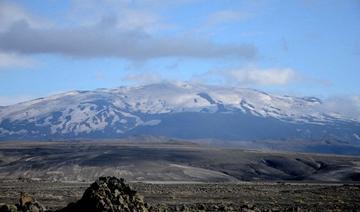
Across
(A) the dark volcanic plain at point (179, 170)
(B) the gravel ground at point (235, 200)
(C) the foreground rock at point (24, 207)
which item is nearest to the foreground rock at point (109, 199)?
(C) the foreground rock at point (24, 207)

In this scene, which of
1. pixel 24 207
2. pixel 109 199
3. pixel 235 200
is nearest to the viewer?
pixel 109 199

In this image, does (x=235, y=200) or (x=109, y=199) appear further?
(x=235, y=200)

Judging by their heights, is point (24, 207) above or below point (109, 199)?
below

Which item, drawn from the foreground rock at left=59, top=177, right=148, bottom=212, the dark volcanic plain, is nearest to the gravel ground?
the foreground rock at left=59, top=177, right=148, bottom=212

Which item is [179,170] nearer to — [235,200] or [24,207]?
[235,200]

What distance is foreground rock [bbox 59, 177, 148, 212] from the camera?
25.1 meters

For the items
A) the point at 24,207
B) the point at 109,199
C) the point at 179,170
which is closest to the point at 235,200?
the point at 109,199

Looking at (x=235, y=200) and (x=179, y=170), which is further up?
(x=179, y=170)

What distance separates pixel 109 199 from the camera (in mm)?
25594

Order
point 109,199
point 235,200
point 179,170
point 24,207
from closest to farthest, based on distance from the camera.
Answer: point 109,199
point 24,207
point 235,200
point 179,170

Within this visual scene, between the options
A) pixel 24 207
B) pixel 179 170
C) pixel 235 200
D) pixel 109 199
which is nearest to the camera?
pixel 109 199

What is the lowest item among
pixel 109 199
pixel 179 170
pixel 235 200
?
pixel 235 200

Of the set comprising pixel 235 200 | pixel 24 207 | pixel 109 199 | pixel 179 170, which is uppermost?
pixel 179 170

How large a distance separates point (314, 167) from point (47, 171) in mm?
44267
